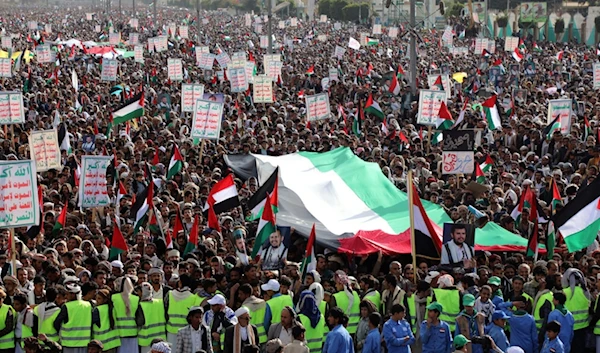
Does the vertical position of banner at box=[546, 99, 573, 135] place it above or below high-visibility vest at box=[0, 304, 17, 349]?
below

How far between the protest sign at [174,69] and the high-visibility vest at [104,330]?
72.7 feet

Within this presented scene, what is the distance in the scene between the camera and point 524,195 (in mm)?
15234

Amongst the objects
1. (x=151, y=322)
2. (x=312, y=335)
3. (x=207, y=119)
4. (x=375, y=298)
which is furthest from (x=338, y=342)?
(x=207, y=119)

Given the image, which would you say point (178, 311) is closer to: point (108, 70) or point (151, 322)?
point (151, 322)

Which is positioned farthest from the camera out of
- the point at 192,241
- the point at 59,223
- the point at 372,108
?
the point at 372,108

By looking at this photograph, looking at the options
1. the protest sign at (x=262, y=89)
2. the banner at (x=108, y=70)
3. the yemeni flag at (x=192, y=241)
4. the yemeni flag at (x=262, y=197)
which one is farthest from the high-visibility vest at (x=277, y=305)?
the banner at (x=108, y=70)

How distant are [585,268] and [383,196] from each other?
4455 mm

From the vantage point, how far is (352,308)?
11.3 metres

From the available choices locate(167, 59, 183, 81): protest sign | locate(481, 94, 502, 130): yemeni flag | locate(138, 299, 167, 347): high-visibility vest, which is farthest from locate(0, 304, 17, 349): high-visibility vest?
locate(167, 59, 183, 81): protest sign

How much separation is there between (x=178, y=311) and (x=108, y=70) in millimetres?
21054

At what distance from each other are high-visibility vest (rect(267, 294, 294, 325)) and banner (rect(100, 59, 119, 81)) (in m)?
21.0

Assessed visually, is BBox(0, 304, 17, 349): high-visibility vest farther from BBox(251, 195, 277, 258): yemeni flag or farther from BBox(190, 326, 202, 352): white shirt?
BBox(251, 195, 277, 258): yemeni flag

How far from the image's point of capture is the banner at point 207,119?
2041 centimetres

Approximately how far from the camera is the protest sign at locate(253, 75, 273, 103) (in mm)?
26500
